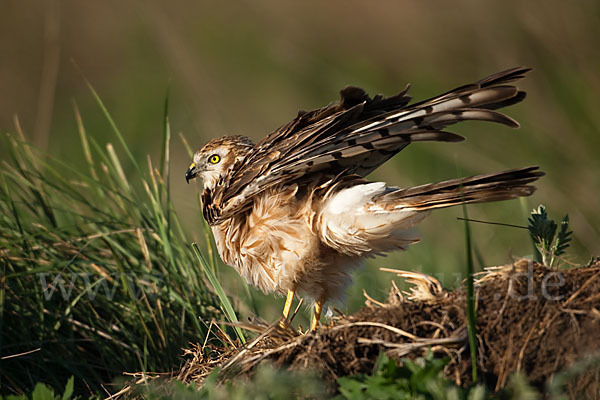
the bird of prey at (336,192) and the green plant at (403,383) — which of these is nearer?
the green plant at (403,383)

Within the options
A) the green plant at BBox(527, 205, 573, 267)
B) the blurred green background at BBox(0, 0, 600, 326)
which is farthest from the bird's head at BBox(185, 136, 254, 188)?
the green plant at BBox(527, 205, 573, 267)

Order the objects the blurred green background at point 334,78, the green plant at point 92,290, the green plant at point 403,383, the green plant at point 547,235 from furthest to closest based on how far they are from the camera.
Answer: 1. the blurred green background at point 334,78
2. the green plant at point 92,290
3. the green plant at point 547,235
4. the green plant at point 403,383

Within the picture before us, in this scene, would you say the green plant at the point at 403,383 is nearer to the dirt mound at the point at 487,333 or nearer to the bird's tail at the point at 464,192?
the dirt mound at the point at 487,333

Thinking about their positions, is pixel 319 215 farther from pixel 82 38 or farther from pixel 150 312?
pixel 82 38

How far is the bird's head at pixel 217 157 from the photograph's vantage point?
16.8 ft

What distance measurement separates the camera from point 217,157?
5.16 meters

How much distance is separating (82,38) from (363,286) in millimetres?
9821

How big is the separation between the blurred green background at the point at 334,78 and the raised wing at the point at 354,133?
0.91m

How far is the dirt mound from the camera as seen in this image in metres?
2.84

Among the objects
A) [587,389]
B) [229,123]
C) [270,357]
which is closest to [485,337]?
[587,389]

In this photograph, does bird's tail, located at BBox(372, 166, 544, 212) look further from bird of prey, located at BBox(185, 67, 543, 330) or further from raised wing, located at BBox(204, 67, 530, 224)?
raised wing, located at BBox(204, 67, 530, 224)

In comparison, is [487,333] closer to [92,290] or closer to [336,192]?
→ [336,192]

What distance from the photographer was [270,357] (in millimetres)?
3127

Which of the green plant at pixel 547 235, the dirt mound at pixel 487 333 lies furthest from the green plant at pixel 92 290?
the green plant at pixel 547 235
